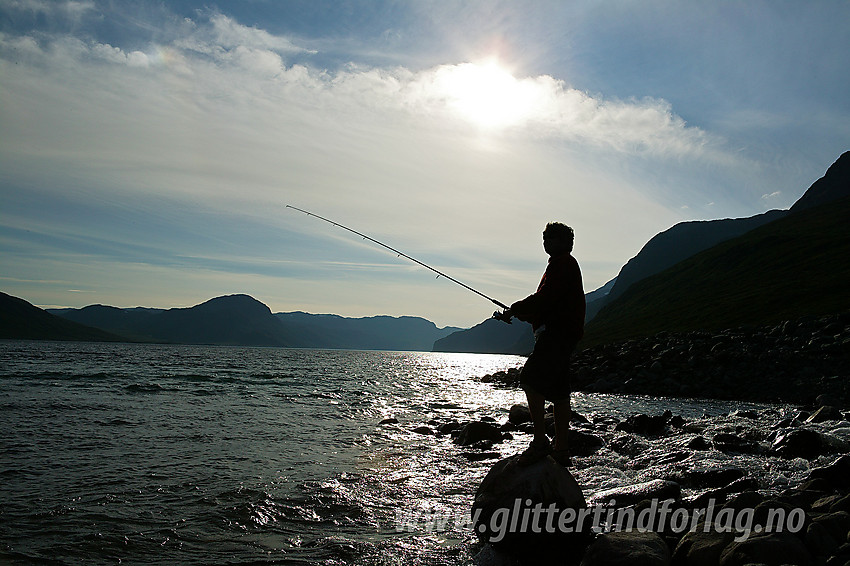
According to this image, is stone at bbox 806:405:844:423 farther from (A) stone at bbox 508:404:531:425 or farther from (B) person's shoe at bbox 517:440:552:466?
(B) person's shoe at bbox 517:440:552:466

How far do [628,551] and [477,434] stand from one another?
846 cm

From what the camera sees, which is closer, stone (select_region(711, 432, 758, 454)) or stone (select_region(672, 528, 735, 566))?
stone (select_region(672, 528, 735, 566))

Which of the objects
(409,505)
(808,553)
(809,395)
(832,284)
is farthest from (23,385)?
(832,284)

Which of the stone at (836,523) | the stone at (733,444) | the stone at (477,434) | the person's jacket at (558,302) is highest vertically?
the person's jacket at (558,302)

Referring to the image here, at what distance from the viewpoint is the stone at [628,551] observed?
5003 millimetres

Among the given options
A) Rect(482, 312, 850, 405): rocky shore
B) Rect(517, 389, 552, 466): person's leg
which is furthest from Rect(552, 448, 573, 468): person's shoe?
Rect(482, 312, 850, 405): rocky shore

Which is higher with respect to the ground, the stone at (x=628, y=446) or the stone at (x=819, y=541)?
the stone at (x=819, y=541)

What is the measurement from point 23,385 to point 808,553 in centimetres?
3085

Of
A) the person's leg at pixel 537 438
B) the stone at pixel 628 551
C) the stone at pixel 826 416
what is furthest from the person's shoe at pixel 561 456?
the stone at pixel 826 416

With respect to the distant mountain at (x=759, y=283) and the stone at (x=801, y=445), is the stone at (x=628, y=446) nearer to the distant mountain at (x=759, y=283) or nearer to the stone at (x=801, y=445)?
the stone at (x=801, y=445)

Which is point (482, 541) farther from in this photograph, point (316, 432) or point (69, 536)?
point (316, 432)

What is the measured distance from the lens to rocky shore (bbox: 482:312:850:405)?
21844mm

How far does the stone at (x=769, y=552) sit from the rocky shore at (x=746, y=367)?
646 inches

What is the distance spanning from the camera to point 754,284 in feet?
204
